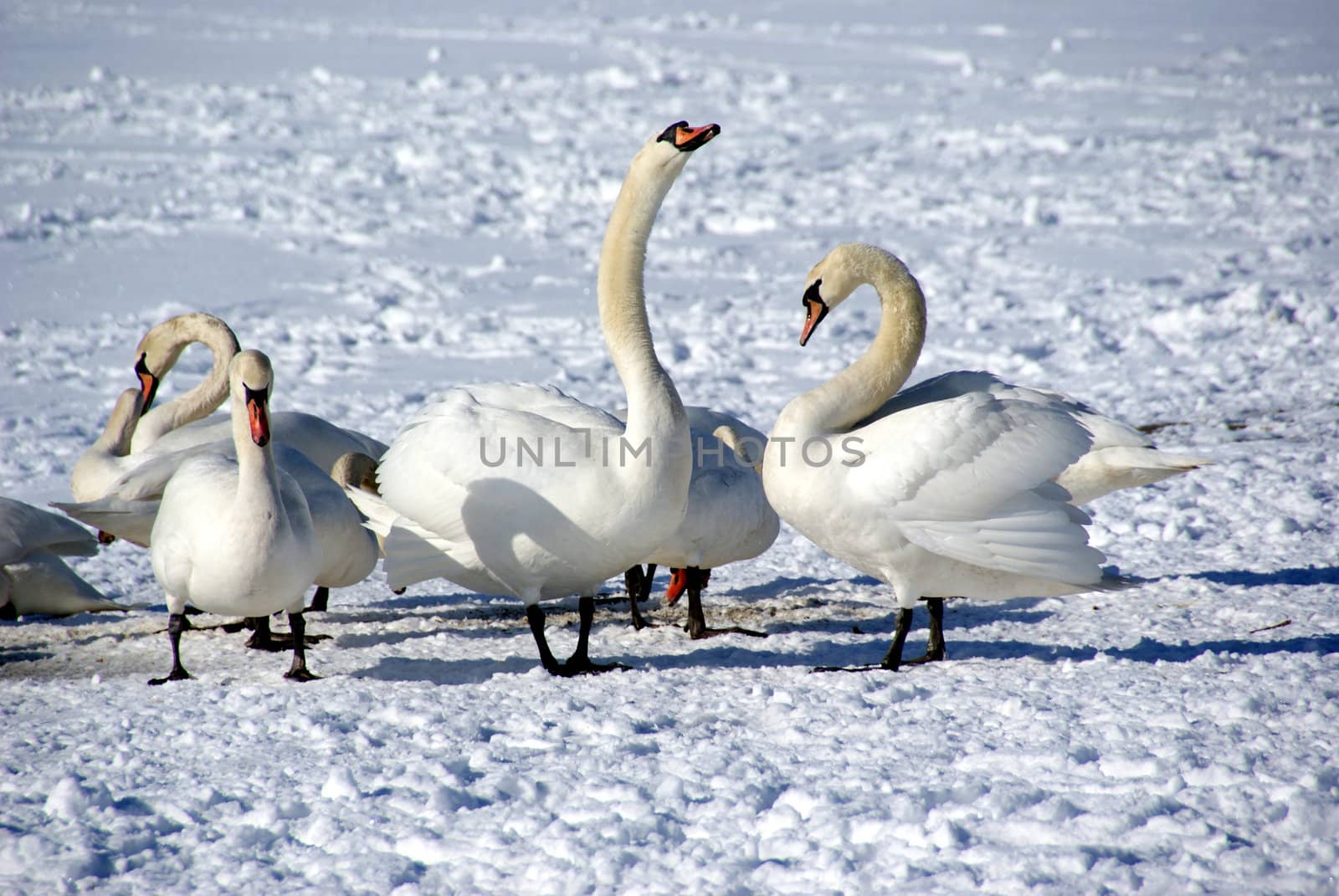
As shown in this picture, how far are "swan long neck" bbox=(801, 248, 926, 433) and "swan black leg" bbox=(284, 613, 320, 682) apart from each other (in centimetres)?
191

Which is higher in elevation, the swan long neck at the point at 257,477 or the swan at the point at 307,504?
the swan long neck at the point at 257,477

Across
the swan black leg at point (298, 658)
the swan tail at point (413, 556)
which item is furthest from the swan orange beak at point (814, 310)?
the swan black leg at point (298, 658)

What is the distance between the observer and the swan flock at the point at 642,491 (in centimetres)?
425

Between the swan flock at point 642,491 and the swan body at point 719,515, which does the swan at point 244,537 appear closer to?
the swan flock at point 642,491

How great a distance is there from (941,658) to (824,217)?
917 centimetres

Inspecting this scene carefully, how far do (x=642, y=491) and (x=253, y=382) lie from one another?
54.3 inches

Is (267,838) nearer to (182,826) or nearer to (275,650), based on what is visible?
(182,826)

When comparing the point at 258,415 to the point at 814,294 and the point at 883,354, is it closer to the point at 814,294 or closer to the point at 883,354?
the point at 814,294

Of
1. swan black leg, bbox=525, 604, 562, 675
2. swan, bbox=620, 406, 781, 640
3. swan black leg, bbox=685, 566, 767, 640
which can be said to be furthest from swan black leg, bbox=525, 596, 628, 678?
swan black leg, bbox=685, 566, 767, 640

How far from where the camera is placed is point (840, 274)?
4992 millimetres

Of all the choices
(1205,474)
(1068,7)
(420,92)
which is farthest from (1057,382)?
(1068,7)

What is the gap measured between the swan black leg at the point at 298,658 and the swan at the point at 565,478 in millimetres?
434

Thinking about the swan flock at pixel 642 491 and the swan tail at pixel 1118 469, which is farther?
the swan tail at pixel 1118 469

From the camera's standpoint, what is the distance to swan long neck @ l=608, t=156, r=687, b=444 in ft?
14.6
